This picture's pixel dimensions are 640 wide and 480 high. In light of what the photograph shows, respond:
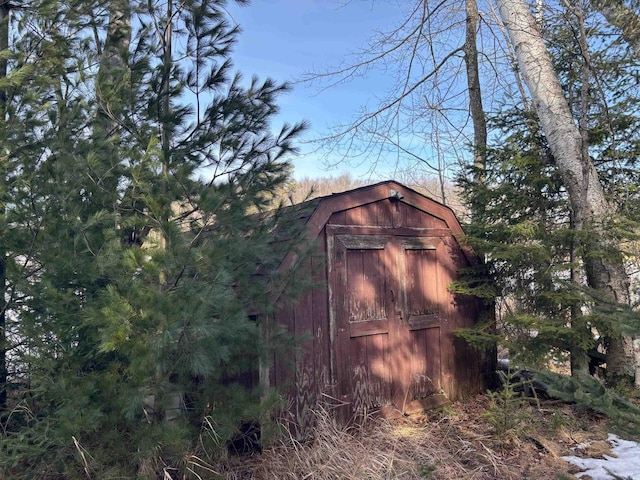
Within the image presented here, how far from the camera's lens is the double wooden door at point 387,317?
15.5 feet

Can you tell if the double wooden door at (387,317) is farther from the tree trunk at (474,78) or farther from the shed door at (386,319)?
the tree trunk at (474,78)

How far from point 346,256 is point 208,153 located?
2031mm

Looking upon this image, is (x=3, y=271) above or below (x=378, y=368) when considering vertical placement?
above

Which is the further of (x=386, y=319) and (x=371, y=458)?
(x=386, y=319)

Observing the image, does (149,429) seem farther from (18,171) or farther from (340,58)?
(340,58)

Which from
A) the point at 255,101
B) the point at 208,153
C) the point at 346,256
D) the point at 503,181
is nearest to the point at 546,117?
the point at 503,181

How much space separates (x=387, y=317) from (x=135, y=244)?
10.3 feet

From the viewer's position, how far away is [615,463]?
3824 mm

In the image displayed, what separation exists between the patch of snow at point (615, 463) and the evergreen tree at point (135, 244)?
106 inches

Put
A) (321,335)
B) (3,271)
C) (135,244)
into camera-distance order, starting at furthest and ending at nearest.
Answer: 1. (321,335)
2. (3,271)
3. (135,244)

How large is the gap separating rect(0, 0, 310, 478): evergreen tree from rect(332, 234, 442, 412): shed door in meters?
1.33

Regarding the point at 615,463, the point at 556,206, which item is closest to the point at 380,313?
the point at 615,463

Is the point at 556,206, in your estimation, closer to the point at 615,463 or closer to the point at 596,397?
the point at 615,463

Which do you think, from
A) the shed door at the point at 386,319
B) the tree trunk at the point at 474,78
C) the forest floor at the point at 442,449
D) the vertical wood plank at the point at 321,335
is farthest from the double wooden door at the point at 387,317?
the tree trunk at the point at 474,78
